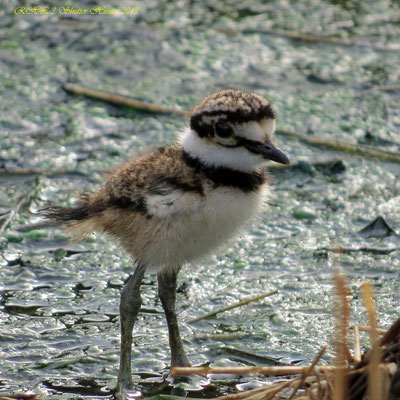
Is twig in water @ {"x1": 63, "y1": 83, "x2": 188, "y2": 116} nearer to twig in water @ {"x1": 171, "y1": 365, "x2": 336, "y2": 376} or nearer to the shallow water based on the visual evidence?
the shallow water

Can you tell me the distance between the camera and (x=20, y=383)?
3982 millimetres

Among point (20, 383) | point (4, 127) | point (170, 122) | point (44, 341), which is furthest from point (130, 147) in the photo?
point (20, 383)

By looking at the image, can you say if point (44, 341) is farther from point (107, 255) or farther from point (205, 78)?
point (205, 78)

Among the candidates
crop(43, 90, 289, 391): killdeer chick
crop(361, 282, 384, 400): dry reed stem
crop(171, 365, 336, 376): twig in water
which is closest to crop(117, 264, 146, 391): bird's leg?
crop(43, 90, 289, 391): killdeer chick

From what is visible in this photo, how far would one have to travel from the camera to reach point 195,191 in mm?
3746

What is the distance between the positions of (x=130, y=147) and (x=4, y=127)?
995mm

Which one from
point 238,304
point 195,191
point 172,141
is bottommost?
A: point 238,304

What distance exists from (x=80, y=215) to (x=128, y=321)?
0.55 metres

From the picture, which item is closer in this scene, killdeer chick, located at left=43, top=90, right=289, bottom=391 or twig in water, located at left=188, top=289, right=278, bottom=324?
killdeer chick, located at left=43, top=90, right=289, bottom=391

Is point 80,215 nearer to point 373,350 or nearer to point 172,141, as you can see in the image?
point 373,350

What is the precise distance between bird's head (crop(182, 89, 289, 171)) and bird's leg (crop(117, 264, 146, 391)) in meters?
0.62

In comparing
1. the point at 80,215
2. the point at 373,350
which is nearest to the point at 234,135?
the point at 80,215

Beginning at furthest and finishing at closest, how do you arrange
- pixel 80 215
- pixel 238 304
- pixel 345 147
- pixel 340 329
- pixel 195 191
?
pixel 345 147 → pixel 238 304 → pixel 80 215 → pixel 195 191 → pixel 340 329

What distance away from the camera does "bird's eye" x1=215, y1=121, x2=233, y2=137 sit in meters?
3.79
